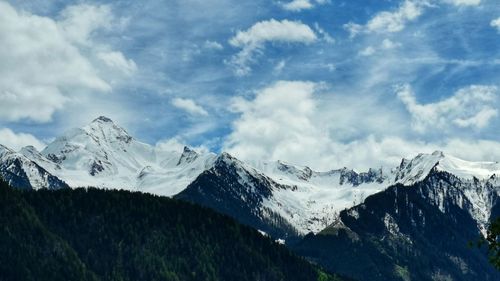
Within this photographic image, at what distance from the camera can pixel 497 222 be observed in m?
25.4

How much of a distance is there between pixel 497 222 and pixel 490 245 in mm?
1524

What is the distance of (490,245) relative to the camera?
26.6 metres
